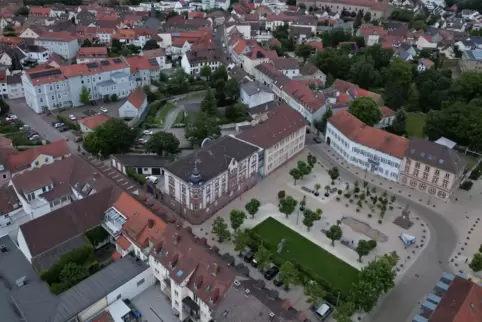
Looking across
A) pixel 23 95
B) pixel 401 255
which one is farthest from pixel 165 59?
Answer: pixel 401 255

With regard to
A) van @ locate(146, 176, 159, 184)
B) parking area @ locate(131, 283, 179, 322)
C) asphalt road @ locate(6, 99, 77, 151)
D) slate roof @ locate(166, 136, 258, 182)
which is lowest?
parking area @ locate(131, 283, 179, 322)

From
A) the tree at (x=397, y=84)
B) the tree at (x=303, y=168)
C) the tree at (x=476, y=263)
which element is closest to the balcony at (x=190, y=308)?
the tree at (x=303, y=168)

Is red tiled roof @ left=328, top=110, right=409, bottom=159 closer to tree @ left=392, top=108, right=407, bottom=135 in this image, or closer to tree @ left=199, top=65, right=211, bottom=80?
tree @ left=392, top=108, right=407, bottom=135

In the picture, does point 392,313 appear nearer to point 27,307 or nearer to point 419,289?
point 419,289

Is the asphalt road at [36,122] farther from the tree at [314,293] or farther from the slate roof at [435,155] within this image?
the slate roof at [435,155]

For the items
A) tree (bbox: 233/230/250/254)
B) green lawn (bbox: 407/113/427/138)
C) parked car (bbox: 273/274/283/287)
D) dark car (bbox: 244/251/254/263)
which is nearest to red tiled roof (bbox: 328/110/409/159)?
green lawn (bbox: 407/113/427/138)

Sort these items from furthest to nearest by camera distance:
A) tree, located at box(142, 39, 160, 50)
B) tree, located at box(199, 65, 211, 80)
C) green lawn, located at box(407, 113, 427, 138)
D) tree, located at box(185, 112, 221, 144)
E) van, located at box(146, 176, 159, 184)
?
tree, located at box(142, 39, 160, 50)
tree, located at box(199, 65, 211, 80)
green lawn, located at box(407, 113, 427, 138)
tree, located at box(185, 112, 221, 144)
van, located at box(146, 176, 159, 184)

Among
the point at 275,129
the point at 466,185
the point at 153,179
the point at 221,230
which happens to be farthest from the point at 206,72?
the point at 466,185
